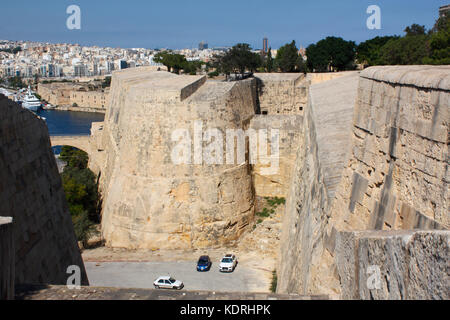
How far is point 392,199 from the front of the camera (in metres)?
3.91

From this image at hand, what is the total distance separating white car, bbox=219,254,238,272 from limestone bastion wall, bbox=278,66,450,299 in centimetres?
633

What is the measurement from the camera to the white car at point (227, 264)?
463 inches

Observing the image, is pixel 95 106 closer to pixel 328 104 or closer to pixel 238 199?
→ pixel 238 199

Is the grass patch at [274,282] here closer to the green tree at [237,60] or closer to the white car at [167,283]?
the white car at [167,283]

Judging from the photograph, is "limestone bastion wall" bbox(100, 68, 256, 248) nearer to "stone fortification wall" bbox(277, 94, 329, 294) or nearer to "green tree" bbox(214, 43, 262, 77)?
"stone fortification wall" bbox(277, 94, 329, 294)

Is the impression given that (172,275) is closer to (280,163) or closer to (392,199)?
(280,163)

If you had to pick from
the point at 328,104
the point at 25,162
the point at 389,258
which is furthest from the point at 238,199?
the point at 389,258

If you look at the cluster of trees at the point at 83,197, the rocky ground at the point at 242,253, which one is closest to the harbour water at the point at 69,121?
the cluster of trees at the point at 83,197

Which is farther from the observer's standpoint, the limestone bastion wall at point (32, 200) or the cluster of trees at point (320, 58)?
the cluster of trees at point (320, 58)

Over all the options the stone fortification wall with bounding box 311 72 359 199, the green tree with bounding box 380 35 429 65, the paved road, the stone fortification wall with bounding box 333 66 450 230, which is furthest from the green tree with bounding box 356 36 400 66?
the stone fortification wall with bounding box 333 66 450 230

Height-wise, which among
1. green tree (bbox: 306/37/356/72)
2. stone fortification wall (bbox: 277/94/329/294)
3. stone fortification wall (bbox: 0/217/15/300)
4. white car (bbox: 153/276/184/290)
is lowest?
white car (bbox: 153/276/184/290)

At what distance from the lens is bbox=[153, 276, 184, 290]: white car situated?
426 inches

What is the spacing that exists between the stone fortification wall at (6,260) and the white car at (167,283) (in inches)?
301

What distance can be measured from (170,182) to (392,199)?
9.38m
